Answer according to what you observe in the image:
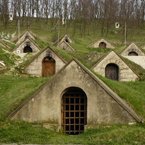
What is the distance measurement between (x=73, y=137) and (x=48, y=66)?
21.6m

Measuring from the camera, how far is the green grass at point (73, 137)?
1641 centimetres

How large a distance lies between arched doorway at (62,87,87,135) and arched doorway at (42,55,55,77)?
1890 centimetres

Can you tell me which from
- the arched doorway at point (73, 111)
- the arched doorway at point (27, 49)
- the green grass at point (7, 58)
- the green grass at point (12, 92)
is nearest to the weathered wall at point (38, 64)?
the green grass at point (7, 58)

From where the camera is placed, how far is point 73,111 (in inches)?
782

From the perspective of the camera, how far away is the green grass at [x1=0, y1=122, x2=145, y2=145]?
1641 cm

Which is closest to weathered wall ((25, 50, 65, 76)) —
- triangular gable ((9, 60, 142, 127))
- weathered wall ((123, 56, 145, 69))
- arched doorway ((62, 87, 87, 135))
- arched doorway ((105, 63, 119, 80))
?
arched doorway ((105, 63, 119, 80))

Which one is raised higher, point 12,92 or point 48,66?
point 48,66

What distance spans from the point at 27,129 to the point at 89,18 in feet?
252

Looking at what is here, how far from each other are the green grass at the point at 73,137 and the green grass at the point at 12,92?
158cm

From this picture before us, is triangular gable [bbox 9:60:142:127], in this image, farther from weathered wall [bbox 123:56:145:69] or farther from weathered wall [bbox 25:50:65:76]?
weathered wall [bbox 123:56:145:69]

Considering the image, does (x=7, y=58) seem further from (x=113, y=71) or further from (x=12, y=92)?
(x=12, y=92)

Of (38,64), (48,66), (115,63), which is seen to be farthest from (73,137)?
(48,66)

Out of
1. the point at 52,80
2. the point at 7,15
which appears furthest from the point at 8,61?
the point at 7,15

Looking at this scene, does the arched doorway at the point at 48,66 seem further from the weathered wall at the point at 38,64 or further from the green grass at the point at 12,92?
the green grass at the point at 12,92
